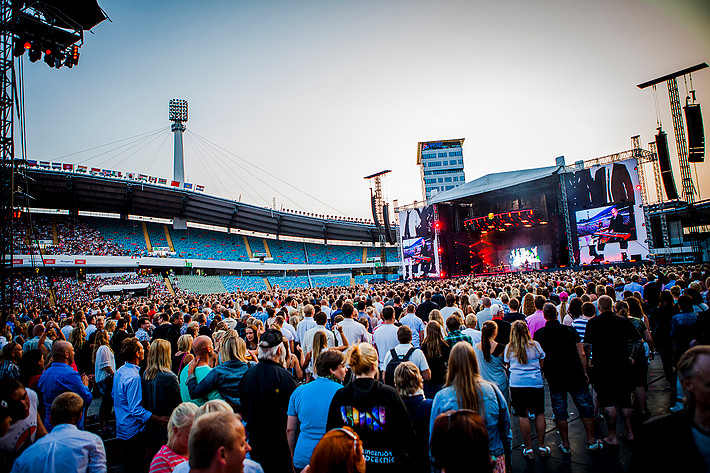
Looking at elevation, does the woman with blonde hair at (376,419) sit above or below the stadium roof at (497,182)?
below

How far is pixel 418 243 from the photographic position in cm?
3803

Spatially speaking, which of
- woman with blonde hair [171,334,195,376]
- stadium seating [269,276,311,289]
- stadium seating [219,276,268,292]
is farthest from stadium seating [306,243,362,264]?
woman with blonde hair [171,334,195,376]

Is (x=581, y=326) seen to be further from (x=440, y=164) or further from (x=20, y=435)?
(x=440, y=164)

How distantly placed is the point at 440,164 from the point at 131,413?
315 ft

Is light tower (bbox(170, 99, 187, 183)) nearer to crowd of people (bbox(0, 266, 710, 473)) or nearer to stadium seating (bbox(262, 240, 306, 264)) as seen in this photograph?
stadium seating (bbox(262, 240, 306, 264))

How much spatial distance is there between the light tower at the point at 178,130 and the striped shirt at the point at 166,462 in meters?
59.5

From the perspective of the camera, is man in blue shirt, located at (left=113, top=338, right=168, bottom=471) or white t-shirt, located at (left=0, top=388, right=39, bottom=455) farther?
man in blue shirt, located at (left=113, top=338, right=168, bottom=471)

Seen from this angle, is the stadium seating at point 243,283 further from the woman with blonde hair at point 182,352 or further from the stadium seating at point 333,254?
the woman with blonde hair at point 182,352

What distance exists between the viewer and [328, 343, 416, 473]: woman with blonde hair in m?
2.68

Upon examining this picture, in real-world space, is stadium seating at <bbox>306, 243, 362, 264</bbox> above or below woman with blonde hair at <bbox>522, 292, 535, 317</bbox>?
above

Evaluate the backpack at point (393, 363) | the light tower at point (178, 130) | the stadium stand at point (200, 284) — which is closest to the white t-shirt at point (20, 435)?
the backpack at point (393, 363)

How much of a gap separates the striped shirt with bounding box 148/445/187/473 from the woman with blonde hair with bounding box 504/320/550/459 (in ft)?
11.9

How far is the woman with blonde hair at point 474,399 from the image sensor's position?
293 centimetres

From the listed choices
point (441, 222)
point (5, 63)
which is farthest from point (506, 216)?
point (5, 63)
